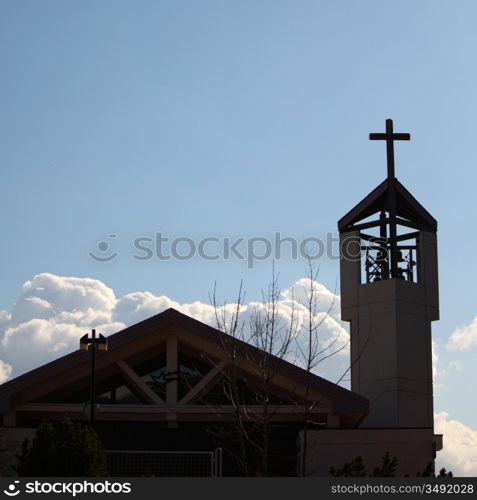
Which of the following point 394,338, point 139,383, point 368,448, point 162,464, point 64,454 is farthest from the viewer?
point 394,338

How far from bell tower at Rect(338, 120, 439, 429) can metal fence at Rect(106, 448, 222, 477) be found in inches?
326

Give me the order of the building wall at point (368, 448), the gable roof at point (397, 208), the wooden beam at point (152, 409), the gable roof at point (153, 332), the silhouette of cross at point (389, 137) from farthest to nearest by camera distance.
Answer: the silhouette of cross at point (389, 137) < the gable roof at point (397, 208) < the wooden beam at point (152, 409) < the building wall at point (368, 448) < the gable roof at point (153, 332)

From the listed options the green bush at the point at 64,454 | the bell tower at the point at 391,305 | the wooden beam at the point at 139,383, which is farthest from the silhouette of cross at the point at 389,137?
the green bush at the point at 64,454

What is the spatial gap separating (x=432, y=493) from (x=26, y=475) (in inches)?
304

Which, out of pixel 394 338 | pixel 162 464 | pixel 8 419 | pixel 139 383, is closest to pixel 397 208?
pixel 394 338

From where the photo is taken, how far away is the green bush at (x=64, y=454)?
20.3 meters

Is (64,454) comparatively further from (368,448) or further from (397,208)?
(397,208)

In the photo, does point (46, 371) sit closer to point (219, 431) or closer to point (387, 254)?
point (219, 431)

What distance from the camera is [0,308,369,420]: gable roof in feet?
90.4

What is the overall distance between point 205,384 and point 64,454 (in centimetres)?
859

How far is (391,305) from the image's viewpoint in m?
34.9

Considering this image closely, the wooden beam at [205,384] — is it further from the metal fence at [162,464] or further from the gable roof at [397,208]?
the gable roof at [397,208]

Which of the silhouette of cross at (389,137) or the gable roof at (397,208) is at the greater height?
the silhouette of cross at (389,137)

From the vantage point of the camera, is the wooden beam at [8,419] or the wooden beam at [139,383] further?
the wooden beam at [139,383]
